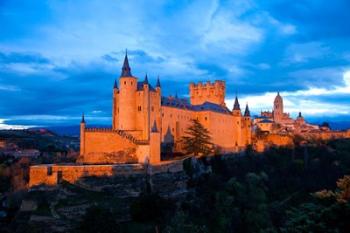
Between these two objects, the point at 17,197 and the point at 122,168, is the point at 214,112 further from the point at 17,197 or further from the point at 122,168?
the point at 17,197

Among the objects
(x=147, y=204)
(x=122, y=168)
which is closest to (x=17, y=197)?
(x=122, y=168)

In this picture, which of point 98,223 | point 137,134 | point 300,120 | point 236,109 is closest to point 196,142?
point 137,134

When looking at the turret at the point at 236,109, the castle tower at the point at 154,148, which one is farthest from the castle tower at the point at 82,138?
the turret at the point at 236,109

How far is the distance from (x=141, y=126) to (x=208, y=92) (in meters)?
26.1

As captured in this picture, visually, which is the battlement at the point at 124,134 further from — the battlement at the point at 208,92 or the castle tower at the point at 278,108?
the castle tower at the point at 278,108

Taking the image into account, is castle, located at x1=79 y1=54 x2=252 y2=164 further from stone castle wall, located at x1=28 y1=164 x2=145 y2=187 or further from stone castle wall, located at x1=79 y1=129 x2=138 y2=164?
stone castle wall, located at x1=28 y1=164 x2=145 y2=187

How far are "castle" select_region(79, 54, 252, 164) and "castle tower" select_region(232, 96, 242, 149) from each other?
13.2 feet

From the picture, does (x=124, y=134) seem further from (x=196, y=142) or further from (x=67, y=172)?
(x=196, y=142)

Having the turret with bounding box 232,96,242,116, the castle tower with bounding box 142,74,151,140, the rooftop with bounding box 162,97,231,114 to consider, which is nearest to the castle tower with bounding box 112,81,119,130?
the castle tower with bounding box 142,74,151,140

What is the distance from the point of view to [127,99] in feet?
158

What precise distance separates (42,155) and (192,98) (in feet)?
94.2

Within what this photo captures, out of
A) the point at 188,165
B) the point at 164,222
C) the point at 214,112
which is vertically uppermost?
the point at 214,112

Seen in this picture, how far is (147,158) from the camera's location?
139 feet

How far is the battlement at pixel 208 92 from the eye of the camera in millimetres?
70438
